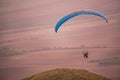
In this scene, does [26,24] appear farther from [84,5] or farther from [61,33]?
[84,5]

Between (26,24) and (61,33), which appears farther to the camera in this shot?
(26,24)

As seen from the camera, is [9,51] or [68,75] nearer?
[68,75]

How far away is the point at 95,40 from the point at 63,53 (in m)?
0.50

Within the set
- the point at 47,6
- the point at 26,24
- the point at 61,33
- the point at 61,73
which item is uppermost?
the point at 47,6

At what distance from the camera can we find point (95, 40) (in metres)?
2.65

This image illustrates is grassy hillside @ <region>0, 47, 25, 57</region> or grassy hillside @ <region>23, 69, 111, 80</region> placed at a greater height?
grassy hillside @ <region>0, 47, 25, 57</region>

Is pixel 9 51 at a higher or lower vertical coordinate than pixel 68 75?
higher

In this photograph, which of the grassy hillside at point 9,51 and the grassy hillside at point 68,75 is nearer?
the grassy hillside at point 68,75

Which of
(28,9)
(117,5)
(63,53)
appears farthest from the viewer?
(28,9)

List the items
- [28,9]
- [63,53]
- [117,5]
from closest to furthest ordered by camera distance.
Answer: [117,5]
[63,53]
[28,9]

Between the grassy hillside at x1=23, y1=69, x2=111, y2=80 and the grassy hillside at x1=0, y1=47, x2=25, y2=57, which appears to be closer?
the grassy hillside at x1=23, y1=69, x2=111, y2=80

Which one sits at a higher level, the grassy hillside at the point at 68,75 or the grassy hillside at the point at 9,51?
the grassy hillside at the point at 9,51

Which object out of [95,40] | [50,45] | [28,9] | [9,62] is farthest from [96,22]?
[9,62]

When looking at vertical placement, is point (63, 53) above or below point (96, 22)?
below
